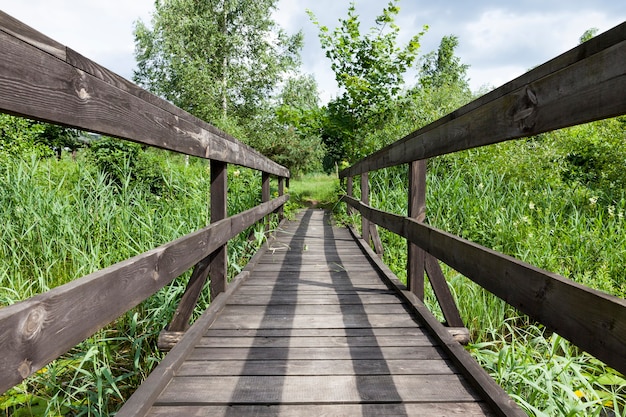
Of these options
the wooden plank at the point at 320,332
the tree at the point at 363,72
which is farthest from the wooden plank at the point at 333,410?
the tree at the point at 363,72

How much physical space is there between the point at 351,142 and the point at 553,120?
8.22 metres

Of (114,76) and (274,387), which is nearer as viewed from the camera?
(114,76)

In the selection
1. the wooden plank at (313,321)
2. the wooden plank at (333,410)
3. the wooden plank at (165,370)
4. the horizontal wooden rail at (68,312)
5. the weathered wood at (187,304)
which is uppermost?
the horizontal wooden rail at (68,312)

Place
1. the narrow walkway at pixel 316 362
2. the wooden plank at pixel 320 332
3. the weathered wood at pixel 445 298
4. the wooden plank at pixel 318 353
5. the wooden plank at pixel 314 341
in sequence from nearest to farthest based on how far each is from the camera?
the narrow walkway at pixel 316 362 < the wooden plank at pixel 318 353 < the wooden plank at pixel 314 341 < the wooden plank at pixel 320 332 < the weathered wood at pixel 445 298

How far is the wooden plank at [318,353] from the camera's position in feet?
6.39

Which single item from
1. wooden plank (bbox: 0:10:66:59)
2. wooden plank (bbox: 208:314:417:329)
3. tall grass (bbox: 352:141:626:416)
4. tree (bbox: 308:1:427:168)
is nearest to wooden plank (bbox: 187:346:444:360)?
wooden plank (bbox: 208:314:417:329)

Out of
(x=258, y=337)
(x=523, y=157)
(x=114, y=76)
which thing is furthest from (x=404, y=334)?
(x=523, y=157)

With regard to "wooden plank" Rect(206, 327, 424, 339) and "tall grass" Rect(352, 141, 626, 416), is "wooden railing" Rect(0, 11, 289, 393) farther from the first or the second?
"tall grass" Rect(352, 141, 626, 416)

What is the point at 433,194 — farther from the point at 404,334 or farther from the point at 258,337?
the point at 258,337

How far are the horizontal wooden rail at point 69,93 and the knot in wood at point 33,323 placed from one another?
43cm

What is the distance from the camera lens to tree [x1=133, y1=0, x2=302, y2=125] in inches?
772

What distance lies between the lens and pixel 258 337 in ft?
7.18

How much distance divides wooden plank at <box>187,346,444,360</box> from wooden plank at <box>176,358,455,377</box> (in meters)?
0.03

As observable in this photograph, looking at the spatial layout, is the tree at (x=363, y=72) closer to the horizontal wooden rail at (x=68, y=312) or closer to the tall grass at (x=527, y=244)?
the tall grass at (x=527, y=244)
